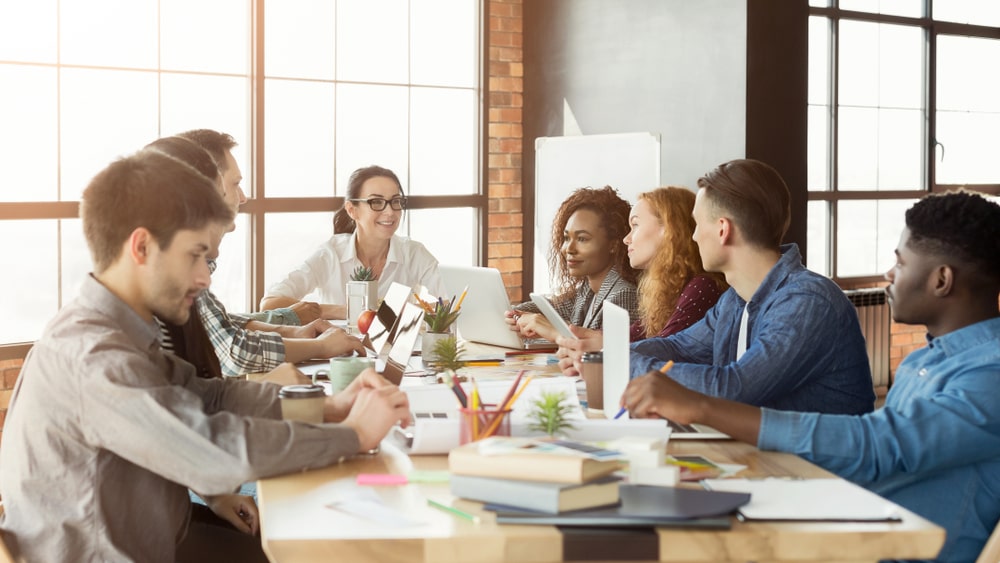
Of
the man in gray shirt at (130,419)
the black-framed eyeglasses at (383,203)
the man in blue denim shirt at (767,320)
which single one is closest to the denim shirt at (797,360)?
A: the man in blue denim shirt at (767,320)

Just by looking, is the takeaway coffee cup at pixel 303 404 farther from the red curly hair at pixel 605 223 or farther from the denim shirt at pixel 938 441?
the red curly hair at pixel 605 223

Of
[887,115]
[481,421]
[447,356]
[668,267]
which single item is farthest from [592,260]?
[887,115]

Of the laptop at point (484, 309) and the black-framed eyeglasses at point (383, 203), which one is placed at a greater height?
the black-framed eyeglasses at point (383, 203)

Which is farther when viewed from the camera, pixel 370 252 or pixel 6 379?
pixel 370 252

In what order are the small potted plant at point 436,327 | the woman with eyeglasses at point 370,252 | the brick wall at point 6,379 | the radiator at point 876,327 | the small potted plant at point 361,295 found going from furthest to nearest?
1. the radiator at point 876,327
2. the woman with eyeglasses at point 370,252
3. the brick wall at point 6,379
4. the small potted plant at point 361,295
5. the small potted plant at point 436,327

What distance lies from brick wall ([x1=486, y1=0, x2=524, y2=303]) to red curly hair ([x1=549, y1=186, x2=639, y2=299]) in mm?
1943

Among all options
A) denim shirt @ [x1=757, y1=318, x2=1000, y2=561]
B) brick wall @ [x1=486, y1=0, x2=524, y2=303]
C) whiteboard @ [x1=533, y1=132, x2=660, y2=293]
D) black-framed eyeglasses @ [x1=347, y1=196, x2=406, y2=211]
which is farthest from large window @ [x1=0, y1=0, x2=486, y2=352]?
denim shirt @ [x1=757, y1=318, x2=1000, y2=561]

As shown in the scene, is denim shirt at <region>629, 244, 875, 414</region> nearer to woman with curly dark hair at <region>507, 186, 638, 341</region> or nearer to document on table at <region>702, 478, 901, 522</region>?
document on table at <region>702, 478, 901, 522</region>

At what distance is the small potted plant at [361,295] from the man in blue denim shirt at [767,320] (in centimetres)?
132

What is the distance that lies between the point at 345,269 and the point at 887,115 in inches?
143

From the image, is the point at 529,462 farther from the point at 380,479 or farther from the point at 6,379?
the point at 6,379

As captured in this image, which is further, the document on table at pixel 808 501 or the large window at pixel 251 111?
the large window at pixel 251 111

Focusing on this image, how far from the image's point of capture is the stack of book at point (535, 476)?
1458 millimetres

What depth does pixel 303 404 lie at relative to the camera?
1.97 m
